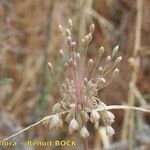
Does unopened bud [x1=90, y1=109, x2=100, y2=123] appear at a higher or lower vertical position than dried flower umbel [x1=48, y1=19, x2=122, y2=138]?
lower

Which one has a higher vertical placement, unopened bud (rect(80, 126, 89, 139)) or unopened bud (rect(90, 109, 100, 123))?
unopened bud (rect(90, 109, 100, 123))

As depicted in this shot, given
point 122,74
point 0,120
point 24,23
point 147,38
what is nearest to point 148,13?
point 147,38

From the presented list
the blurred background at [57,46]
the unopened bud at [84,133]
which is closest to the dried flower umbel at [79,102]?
the unopened bud at [84,133]

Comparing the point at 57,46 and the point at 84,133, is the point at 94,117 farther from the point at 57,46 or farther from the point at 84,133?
the point at 57,46

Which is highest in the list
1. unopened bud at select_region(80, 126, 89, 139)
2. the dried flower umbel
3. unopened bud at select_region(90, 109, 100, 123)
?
the dried flower umbel

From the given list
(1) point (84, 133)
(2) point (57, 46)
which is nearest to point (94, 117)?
(1) point (84, 133)

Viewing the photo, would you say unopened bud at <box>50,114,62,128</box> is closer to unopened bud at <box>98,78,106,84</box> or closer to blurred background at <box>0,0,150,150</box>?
unopened bud at <box>98,78,106,84</box>

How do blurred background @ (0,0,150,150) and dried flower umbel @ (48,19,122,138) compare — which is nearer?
dried flower umbel @ (48,19,122,138)

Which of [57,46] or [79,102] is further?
[57,46]

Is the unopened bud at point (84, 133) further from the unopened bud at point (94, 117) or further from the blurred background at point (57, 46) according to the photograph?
the blurred background at point (57, 46)

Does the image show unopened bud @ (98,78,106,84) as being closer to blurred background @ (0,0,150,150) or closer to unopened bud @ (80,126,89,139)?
unopened bud @ (80,126,89,139)

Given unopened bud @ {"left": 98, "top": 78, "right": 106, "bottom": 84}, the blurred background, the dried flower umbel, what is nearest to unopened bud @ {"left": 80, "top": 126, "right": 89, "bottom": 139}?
the dried flower umbel
